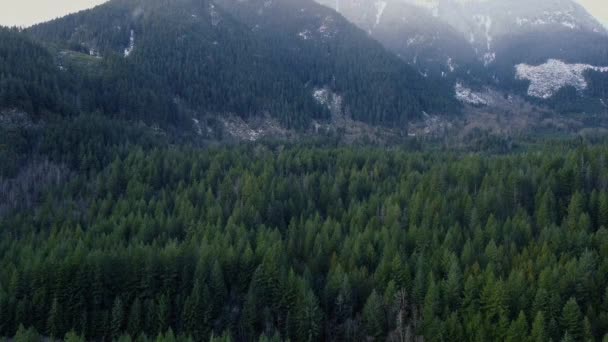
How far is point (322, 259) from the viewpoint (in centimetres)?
10038

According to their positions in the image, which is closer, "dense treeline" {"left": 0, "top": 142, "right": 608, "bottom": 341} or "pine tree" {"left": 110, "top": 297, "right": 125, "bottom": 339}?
"dense treeline" {"left": 0, "top": 142, "right": 608, "bottom": 341}

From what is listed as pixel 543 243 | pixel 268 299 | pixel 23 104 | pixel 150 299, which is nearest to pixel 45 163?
pixel 23 104

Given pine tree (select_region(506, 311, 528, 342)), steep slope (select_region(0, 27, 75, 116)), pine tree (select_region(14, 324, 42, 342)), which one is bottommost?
pine tree (select_region(14, 324, 42, 342))

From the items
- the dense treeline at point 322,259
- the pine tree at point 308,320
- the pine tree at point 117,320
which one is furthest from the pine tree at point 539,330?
the pine tree at point 117,320

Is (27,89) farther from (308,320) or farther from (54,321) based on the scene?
(308,320)

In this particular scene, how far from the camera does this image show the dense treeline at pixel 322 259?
80.4 m

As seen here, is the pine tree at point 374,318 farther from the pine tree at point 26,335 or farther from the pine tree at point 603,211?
the pine tree at point 603,211

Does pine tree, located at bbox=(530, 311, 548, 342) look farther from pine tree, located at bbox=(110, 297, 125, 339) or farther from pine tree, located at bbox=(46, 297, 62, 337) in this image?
pine tree, located at bbox=(46, 297, 62, 337)

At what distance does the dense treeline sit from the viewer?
8044 cm

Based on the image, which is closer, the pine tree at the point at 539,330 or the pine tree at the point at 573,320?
the pine tree at the point at 539,330

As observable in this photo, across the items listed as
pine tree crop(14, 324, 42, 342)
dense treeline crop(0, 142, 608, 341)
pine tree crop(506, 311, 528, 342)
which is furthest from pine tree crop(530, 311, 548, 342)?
pine tree crop(14, 324, 42, 342)

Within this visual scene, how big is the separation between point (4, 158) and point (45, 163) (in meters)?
11.4

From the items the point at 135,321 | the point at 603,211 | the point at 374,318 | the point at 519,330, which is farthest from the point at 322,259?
the point at 603,211

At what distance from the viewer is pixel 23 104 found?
17412 centimetres
